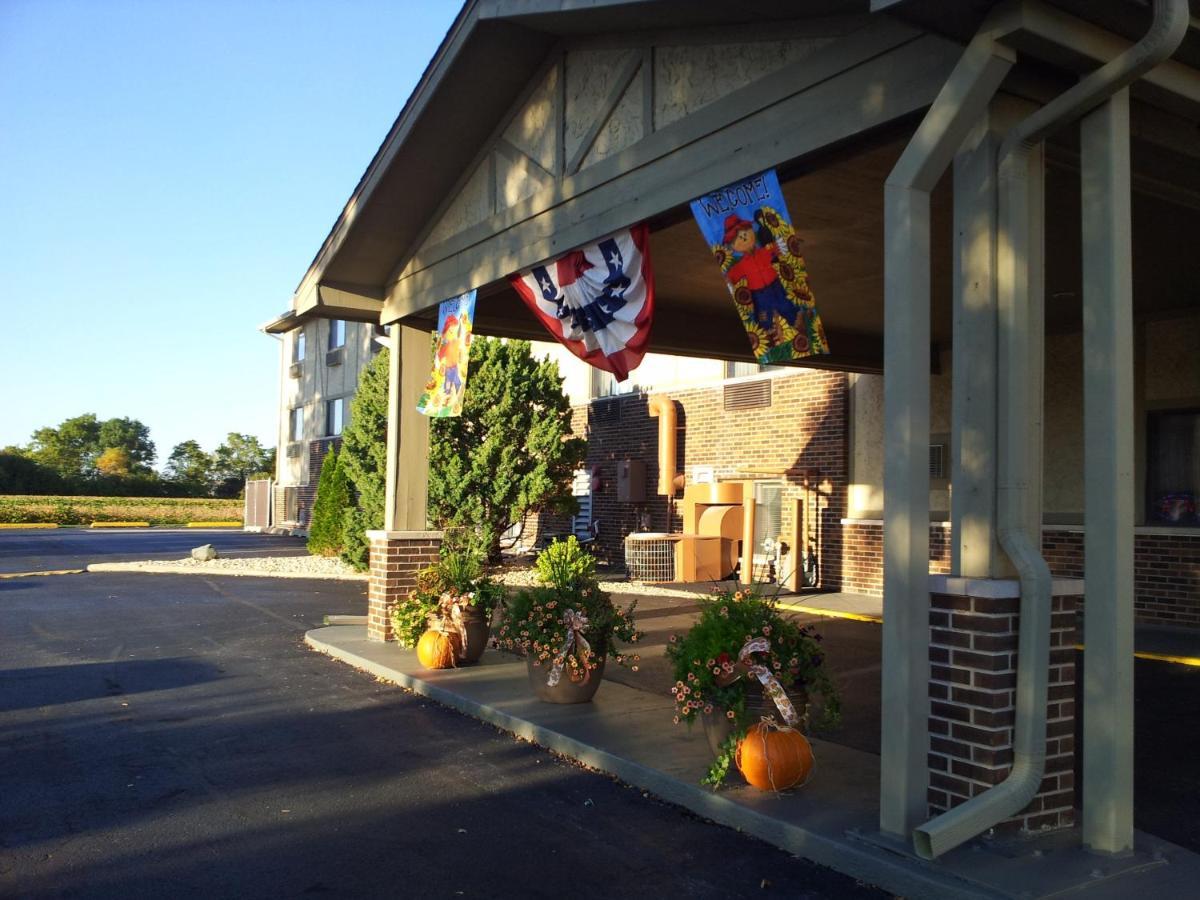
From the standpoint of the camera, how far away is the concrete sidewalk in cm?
444

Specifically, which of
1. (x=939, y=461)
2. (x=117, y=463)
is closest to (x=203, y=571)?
(x=939, y=461)

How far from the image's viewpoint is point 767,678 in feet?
18.8

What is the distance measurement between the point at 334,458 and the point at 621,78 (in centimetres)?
2057

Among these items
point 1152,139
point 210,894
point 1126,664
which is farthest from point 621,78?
point 210,894

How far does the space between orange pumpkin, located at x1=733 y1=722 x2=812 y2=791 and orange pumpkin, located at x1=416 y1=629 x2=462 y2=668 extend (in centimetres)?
452

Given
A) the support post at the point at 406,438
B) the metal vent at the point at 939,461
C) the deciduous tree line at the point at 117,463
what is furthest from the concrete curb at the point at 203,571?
the deciduous tree line at the point at 117,463

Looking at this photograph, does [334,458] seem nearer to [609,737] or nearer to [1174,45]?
[609,737]

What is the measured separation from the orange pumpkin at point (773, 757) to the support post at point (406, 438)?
6.04 metres

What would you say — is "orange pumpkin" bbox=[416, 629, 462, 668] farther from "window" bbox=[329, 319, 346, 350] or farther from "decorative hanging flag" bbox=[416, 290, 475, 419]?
"window" bbox=[329, 319, 346, 350]

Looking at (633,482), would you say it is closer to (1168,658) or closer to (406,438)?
(406,438)

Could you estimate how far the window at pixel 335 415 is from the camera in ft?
121

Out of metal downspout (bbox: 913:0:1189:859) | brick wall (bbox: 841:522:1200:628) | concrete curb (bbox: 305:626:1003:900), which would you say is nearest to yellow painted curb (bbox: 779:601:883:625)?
brick wall (bbox: 841:522:1200:628)

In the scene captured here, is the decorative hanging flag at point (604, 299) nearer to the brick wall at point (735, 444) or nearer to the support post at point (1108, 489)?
the support post at point (1108, 489)

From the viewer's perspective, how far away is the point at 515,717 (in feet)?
25.5
